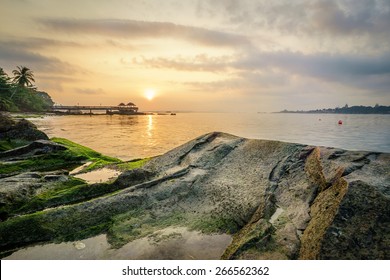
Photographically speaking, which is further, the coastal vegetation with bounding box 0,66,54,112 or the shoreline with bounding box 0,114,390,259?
the coastal vegetation with bounding box 0,66,54,112

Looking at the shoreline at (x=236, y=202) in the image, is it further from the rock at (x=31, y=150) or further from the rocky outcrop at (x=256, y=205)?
the rock at (x=31, y=150)

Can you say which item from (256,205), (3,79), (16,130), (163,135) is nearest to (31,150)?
(16,130)

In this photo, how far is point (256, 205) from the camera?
5949mm

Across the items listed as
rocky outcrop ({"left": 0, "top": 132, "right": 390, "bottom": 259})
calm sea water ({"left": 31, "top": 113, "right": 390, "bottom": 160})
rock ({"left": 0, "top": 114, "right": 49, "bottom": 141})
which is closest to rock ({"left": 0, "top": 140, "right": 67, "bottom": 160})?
rock ({"left": 0, "top": 114, "right": 49, "bottom": 141})

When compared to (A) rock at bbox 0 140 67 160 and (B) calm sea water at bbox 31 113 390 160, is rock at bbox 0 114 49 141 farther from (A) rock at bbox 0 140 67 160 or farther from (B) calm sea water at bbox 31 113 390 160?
(B) calm sea water at bbox 31 113 390 160

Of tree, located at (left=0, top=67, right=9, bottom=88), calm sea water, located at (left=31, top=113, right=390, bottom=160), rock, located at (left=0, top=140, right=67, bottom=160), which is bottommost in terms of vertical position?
calm sea water, located at (left=31, top=113, right=390, bottom=160)

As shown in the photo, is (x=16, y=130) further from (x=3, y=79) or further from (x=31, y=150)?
(x=3, y=79)

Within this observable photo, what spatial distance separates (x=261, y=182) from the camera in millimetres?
6531

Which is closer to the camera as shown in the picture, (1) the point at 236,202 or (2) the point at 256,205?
(2) the point at 256,205

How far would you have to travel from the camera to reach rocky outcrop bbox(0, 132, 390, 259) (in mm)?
4176

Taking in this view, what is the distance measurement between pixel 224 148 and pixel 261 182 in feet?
6.97

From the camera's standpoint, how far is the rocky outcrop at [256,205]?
4176 mm

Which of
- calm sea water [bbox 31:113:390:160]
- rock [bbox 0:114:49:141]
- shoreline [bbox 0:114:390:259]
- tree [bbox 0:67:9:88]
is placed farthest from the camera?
tree [bbox 0:67:9:88]

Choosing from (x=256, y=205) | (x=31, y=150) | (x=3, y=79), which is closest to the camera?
(x=256, y=205)
